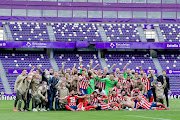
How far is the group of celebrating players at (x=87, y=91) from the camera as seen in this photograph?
22.9 metres

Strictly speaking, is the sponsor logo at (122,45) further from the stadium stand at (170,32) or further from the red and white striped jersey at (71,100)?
the red and white striped jersey at (71,100)

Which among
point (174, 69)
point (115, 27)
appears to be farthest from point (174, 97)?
point (115, 27)

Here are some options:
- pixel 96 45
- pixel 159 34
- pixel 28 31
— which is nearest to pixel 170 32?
pixel 159 34

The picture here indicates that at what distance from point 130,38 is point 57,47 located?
10.5 meters

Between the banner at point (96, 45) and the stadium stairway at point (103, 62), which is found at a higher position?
the banner at point (96, 45)

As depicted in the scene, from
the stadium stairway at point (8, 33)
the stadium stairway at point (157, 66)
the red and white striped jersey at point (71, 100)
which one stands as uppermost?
the stadium stairway at point (8, 33)

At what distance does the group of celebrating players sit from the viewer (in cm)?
2292

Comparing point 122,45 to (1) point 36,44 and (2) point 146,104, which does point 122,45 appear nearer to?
(1) point 36,44

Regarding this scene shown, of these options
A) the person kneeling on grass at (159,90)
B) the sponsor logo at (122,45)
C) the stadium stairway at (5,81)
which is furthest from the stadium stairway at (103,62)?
the person kneeling on grass at (159,90)

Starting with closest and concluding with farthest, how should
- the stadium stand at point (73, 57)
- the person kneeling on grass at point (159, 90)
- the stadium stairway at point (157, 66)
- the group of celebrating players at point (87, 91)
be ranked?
the group of celebrating players at point (87, 91), the person kneeling on grass at point (159, 90), the stadium stand at point (73, 57), the stadium stairway at point (157, 66)

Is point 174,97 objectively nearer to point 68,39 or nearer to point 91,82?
point 68,39

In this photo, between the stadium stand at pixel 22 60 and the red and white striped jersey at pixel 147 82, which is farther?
the stadium stand at pixel 22 60

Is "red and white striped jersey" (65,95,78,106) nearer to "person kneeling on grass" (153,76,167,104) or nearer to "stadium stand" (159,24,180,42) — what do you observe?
"person kneeling on grass" (153,76,167,104)

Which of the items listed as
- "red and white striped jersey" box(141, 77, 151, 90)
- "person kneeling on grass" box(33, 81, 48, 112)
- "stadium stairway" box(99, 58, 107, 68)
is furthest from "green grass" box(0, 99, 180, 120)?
"stadium stairway" box(99, 58, 107, 68)
